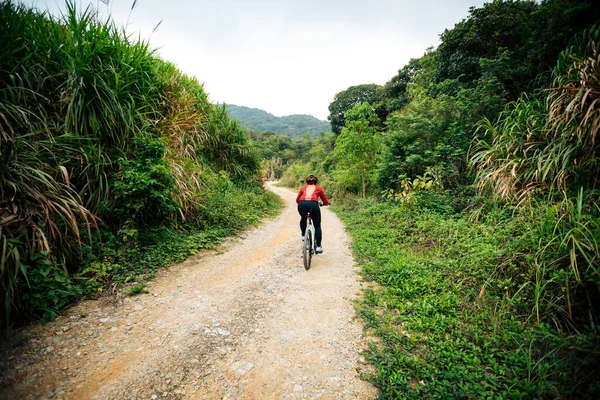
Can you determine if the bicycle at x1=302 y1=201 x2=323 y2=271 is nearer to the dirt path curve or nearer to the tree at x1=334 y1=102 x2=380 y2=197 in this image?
the dirt path curve

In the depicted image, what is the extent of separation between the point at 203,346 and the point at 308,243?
2672 millimetres

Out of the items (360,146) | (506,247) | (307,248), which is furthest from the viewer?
(360,146)

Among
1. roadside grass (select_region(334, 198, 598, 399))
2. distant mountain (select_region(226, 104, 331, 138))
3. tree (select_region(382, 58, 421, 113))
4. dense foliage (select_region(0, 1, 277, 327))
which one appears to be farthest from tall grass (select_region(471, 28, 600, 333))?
distant mountain (select_region(226, 104, 331, 138))

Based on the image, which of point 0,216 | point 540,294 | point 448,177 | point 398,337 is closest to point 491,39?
point 448,177

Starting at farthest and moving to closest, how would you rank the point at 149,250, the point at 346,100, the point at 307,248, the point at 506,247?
the point at 346,100 < the point at 307,248 < the point at 149,250 < the point at 506,247

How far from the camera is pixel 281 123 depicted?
369ft

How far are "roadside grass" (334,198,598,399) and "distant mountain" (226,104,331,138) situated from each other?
8269 cm

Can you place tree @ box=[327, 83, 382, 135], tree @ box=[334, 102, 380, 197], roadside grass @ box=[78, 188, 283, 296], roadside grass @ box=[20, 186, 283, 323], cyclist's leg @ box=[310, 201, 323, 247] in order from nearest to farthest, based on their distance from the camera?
1. roadside grass @ box=[20, 186, 283, 323]
2. roadside grass @ box=[78, 188, 283, 296]
3. cyclist's leg @ box=[310, 201, 323, 247]
4. tree @ box=[334, 102, 380, 197]
5. tree @ box=[327, 83, 382, 135]

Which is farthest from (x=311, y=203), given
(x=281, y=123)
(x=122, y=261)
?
(x=281, y=123)

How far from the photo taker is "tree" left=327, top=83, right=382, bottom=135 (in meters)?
27.3

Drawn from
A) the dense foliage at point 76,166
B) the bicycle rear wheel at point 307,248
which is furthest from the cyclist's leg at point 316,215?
the dense foliage at point 76,166

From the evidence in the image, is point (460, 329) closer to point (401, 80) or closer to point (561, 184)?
point (561, 184)

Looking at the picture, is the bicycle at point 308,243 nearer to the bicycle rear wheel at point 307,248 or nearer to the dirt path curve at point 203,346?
the bicycle rear wheel at point 307,248

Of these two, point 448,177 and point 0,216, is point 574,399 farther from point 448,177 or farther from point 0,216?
point 448,177
